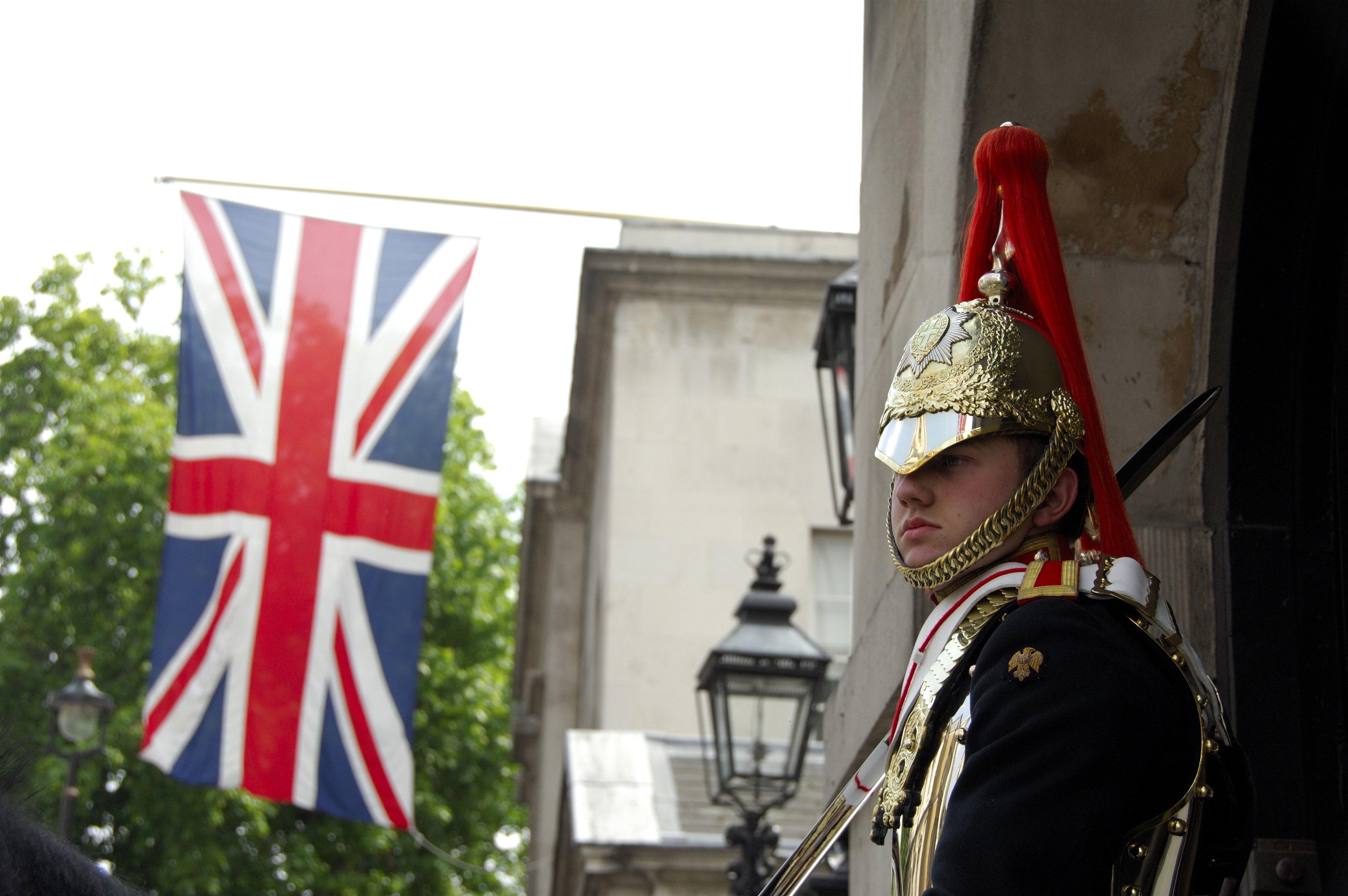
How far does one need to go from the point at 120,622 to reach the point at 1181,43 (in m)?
20.8

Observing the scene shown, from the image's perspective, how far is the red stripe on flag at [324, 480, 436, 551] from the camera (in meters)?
11.6

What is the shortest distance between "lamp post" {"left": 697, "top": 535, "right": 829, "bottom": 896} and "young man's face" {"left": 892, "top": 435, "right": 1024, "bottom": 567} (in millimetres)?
5368

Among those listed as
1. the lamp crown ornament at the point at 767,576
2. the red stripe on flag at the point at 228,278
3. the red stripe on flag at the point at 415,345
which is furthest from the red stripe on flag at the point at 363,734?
the lamp crown ornament at the point at 767,576

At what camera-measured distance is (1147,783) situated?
7.50 ft

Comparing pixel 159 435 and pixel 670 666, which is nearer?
pixel 670 666

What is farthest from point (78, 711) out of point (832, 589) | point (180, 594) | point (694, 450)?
point (832, 589)

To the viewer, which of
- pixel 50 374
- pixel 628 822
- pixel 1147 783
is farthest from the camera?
pixel 50 374

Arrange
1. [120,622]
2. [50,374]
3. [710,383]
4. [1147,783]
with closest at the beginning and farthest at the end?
[1147,783], [710,383], [120,622], [50,374]

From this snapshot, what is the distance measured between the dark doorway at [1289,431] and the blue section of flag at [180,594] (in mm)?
8833

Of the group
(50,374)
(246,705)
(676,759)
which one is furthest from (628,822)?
(50,374)

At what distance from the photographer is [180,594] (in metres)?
11.3

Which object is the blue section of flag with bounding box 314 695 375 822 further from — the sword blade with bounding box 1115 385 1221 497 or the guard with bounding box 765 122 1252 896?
the sword blade with bounding box 1115 385 1221 497

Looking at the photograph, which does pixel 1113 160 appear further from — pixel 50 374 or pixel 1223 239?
pixel 50 374

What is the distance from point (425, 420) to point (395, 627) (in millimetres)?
1521
